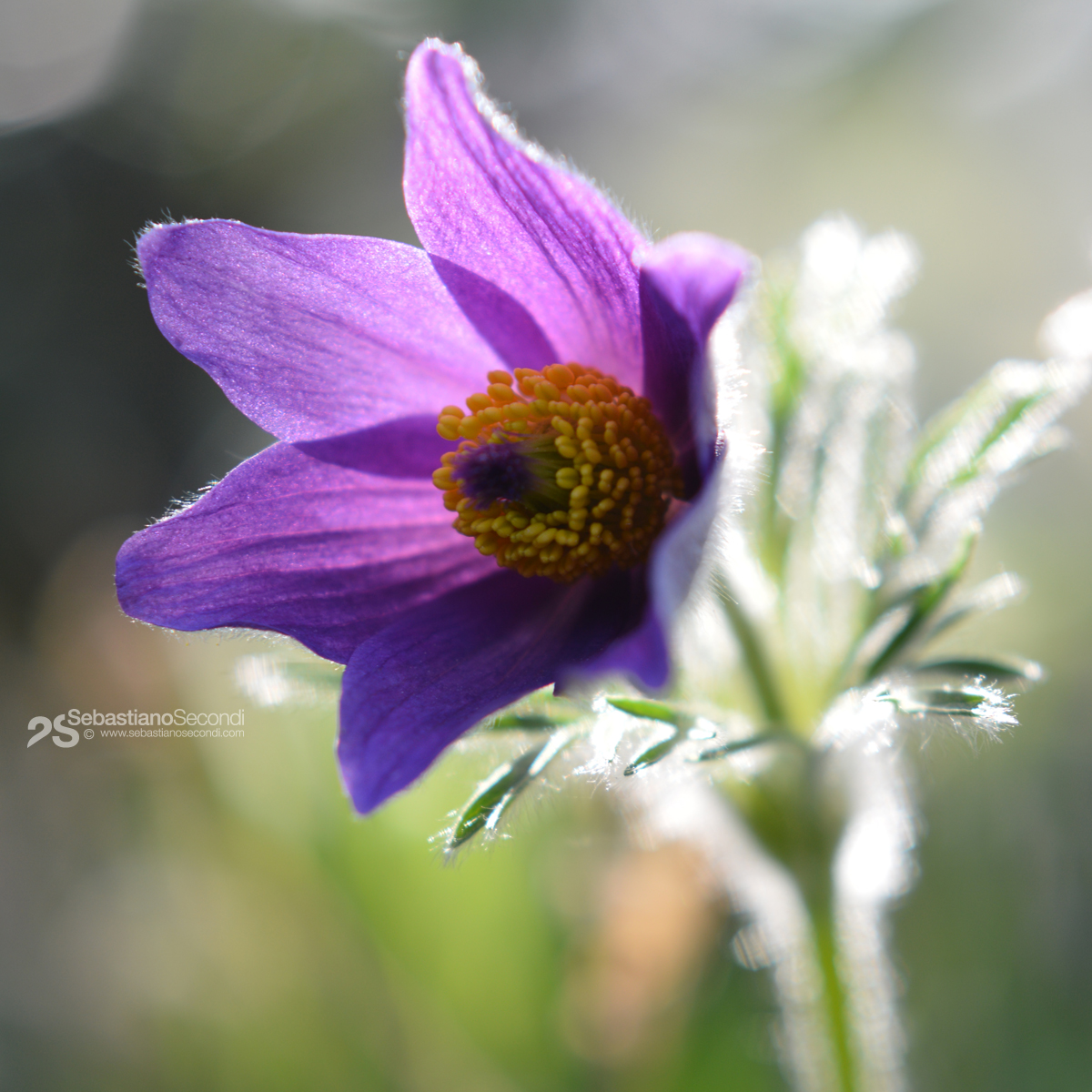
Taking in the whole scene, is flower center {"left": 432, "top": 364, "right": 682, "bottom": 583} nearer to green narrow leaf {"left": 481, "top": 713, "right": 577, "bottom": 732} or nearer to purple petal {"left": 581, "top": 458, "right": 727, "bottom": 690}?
green narrow leaf {"left": 481, "top": 713, "right": 577, "bottom": 732}

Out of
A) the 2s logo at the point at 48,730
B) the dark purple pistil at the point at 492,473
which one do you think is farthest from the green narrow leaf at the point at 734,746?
the 2s logo at the point at 48,730

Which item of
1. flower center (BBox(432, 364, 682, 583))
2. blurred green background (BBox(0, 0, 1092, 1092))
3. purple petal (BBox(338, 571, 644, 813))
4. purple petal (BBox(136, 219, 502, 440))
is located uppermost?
purple petal (BBox(136, 219, 502, 440))

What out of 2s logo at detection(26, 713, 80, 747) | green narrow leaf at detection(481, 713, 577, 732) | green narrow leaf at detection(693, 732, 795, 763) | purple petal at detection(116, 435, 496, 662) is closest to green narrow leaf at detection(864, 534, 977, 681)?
green narrow leaf at detection(693, 732, 795, 763)

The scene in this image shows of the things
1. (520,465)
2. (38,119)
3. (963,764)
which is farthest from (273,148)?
(520,465)

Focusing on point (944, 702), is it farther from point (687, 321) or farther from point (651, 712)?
point (687, 321)

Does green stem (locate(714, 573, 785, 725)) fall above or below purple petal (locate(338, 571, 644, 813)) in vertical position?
below

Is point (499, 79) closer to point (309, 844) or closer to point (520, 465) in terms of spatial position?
point (309, 844)

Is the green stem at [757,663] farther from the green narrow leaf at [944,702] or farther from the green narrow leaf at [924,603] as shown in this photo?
the green narrow leaf at [944,702]
